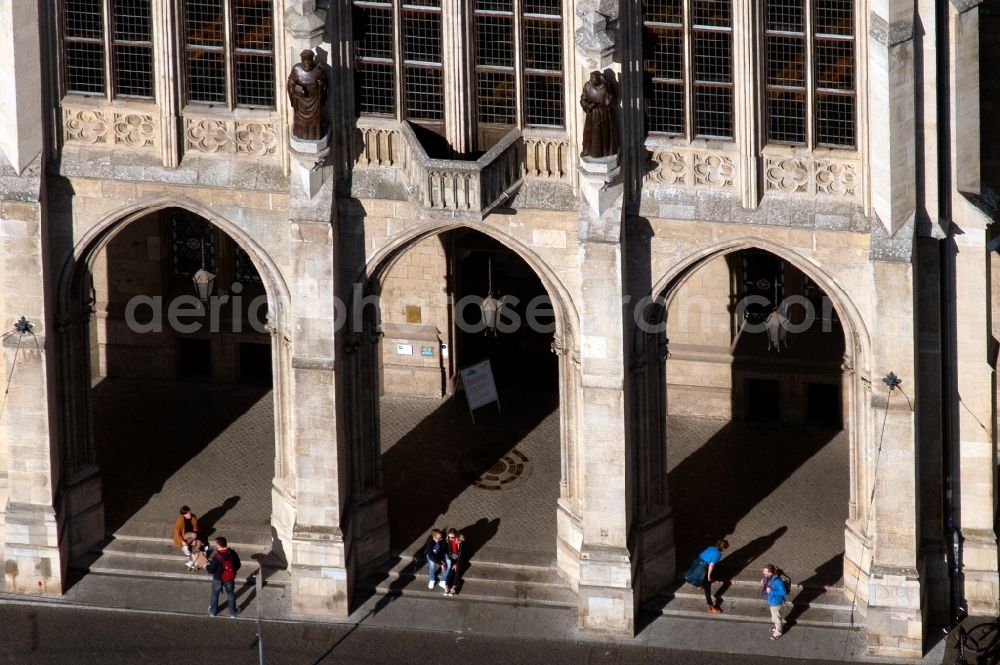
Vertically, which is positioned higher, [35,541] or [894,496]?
[894,496]

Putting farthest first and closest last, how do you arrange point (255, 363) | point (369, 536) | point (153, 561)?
point (255, 363) < point (153, 561) < point (369, 536)

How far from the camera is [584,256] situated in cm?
7206

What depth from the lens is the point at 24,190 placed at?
73062mm

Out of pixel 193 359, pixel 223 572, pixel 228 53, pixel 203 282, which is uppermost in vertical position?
pixel 228 53

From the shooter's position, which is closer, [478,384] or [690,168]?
[690,168]

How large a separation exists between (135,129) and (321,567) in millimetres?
10678

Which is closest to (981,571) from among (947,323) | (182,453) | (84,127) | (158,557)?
(947,323)

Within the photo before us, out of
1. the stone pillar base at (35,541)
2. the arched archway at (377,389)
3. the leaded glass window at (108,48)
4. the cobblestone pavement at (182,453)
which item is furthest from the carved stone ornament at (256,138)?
the stone pillar base at (35,541)

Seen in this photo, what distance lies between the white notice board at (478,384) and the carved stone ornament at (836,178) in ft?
43.6

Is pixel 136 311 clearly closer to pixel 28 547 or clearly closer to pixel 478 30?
pixel 28 547

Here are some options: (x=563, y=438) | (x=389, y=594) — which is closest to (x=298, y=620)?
(x=389, y=594)

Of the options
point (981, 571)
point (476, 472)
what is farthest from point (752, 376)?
point (981, 571)

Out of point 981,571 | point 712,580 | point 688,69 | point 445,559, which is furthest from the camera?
point 712,580

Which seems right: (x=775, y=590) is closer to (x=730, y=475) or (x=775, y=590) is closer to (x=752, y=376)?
(x=730, y=475)
